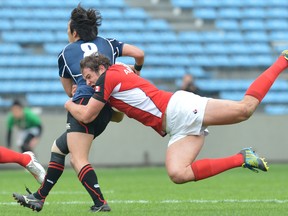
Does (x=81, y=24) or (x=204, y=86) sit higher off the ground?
(x=81, y=24)

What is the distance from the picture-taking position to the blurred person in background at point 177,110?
7.02 m

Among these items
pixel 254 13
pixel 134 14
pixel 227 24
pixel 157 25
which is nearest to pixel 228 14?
pixel 227 24

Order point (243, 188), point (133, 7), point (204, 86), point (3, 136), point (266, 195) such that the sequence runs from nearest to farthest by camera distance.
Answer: point (266, 195) < point (243, 188) < point (3, 136) < point (204, 86) < point (133, 7)

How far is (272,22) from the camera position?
24047 mm

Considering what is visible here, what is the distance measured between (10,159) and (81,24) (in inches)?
59.6

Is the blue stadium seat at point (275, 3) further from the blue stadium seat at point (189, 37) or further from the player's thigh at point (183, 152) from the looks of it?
the player's thigh at point (183, 152)

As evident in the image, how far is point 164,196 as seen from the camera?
31.7 feet

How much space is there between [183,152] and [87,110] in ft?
3.02

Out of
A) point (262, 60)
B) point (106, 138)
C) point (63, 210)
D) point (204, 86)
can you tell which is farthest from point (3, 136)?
point (63, 210)

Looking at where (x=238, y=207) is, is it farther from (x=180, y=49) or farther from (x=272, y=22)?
(x=272, y=22)

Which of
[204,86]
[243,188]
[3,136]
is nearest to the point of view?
[243,188]

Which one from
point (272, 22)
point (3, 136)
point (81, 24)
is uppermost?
point (81, 24)

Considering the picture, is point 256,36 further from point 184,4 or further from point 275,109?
point 275,109

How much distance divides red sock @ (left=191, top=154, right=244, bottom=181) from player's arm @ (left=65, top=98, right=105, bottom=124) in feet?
3.16
